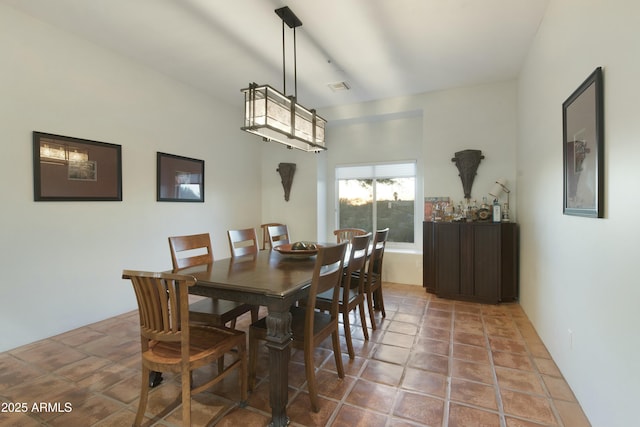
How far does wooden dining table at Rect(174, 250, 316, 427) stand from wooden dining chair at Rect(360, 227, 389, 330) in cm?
97

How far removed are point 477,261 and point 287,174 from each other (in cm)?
332

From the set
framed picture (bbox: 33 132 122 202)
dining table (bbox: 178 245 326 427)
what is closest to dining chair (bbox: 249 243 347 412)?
dining table (bbox: 178 245 326 427)

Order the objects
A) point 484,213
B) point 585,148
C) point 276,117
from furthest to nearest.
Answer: point 484,213 < point 276,117 < point 585,148

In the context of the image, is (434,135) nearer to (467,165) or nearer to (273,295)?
(467,165)

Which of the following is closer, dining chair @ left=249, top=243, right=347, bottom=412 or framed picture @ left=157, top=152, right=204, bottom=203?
dining chair @ left=249, top=243, right=347, bottom=412

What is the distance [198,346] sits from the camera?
1.62 m

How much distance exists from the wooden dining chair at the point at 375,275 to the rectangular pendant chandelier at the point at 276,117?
1.17 meters

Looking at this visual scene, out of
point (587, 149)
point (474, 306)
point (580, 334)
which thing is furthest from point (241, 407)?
point (474, 306)

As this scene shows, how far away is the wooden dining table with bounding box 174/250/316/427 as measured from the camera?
1595mm

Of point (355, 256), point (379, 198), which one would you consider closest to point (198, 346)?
point (355, 256)

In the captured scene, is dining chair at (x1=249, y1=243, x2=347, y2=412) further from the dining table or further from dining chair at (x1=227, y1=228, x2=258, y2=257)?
dining chair at (x1=227, y1=228, x2=258, y2=257)

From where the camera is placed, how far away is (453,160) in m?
4.14

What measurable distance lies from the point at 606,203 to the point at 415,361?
1628 mm

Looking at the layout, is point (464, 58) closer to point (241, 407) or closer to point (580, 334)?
point (580, 334)
